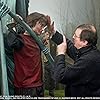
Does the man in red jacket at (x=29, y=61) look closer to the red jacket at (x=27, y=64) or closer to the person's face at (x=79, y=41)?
the red jacket at (x=27, y=64)

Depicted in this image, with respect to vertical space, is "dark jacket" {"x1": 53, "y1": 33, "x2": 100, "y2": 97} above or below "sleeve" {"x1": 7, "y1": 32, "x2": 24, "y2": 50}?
below

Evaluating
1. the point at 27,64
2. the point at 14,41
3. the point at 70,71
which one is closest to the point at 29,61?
the point at 27,64

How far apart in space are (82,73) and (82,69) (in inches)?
0.7

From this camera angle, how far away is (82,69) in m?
1.29

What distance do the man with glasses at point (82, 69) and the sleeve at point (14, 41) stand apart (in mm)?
180

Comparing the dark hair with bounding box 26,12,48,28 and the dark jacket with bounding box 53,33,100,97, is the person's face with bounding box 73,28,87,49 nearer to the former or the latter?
the dark jacket with bounding box 53,33,100,97

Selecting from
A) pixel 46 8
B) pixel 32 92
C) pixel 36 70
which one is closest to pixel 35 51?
pixel 36 70

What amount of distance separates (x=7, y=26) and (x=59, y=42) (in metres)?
0.24

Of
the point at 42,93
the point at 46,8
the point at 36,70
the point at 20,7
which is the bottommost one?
the point at 42,93

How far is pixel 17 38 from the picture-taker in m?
1.38

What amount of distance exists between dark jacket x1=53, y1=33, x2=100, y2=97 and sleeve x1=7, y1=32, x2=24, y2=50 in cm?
20

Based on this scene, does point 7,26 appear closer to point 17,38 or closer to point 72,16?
point 17,38

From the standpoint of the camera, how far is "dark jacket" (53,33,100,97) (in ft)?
4.23

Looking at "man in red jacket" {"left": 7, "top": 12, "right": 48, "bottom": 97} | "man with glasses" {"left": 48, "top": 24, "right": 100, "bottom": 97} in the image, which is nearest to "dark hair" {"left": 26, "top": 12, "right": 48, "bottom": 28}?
"man in red jacket" {"left": 7, "top": 12, "right": 48, "bottom": 97}
